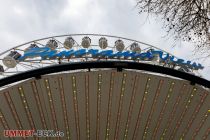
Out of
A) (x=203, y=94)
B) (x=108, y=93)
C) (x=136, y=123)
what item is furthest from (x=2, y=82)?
(x=203, y=94)

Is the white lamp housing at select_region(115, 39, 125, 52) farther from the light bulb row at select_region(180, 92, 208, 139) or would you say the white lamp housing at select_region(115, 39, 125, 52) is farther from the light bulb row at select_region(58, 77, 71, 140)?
the light bulb row at select_region(180, 92, 208, 139)

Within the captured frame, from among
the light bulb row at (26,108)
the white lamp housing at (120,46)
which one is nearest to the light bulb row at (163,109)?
the white lamp housing at (120,46)

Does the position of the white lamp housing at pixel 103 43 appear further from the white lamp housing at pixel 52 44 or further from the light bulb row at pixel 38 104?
the light bulb row at pixel 38 104

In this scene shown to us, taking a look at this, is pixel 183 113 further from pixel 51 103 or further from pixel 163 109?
pixel 51 103

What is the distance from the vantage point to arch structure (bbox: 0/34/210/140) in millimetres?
20109

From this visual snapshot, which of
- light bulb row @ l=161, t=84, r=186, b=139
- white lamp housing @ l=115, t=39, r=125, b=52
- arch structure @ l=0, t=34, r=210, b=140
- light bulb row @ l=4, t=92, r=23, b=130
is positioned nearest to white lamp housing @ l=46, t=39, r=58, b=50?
arch structure @ l=0, t=34, r=210, b=140

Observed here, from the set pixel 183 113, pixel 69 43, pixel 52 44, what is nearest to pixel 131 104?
pixel 183 113

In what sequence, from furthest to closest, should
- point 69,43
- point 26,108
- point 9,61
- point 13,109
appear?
point 69,43 → point 26,108 → point 13,109 → point 9,61

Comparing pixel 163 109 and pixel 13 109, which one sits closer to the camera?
pixel 13 109

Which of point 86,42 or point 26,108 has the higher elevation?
point 86,42

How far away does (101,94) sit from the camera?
22297 mm

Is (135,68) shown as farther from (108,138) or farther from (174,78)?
(108,138)

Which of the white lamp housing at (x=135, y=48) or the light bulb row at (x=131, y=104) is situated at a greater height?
the white lamp housing at (x=135, y=48)

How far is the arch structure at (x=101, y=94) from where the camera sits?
20109 mm
